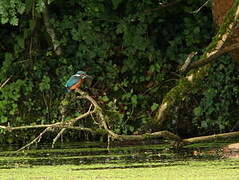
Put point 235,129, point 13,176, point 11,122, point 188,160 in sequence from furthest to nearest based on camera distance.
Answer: point 11,122
point 235,129
point 188,160
point 13,176

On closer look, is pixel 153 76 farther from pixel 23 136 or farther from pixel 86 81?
pixel 23 136

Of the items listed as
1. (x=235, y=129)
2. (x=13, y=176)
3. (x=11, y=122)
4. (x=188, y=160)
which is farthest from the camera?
(x=11, y=122)

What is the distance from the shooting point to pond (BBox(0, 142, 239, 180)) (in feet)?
20.8

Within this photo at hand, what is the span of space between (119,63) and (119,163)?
11.6ft

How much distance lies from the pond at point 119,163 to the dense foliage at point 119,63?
3.87 feet

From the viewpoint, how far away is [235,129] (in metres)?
9.39

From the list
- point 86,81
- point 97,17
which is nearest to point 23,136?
point 86,81

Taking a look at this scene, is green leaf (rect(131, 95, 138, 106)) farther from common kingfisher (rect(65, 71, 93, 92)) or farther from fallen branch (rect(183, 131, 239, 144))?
fallen branch (rect(183, 131, 239, 144))

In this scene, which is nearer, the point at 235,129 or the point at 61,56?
the point at 235,129

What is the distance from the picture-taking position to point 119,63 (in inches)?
414

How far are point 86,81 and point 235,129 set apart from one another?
5.79ft

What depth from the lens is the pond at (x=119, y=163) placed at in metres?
6.34

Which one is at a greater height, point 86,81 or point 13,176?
point 86,81

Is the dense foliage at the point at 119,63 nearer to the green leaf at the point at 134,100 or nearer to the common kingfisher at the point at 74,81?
the green leaf at the point at 134,100
